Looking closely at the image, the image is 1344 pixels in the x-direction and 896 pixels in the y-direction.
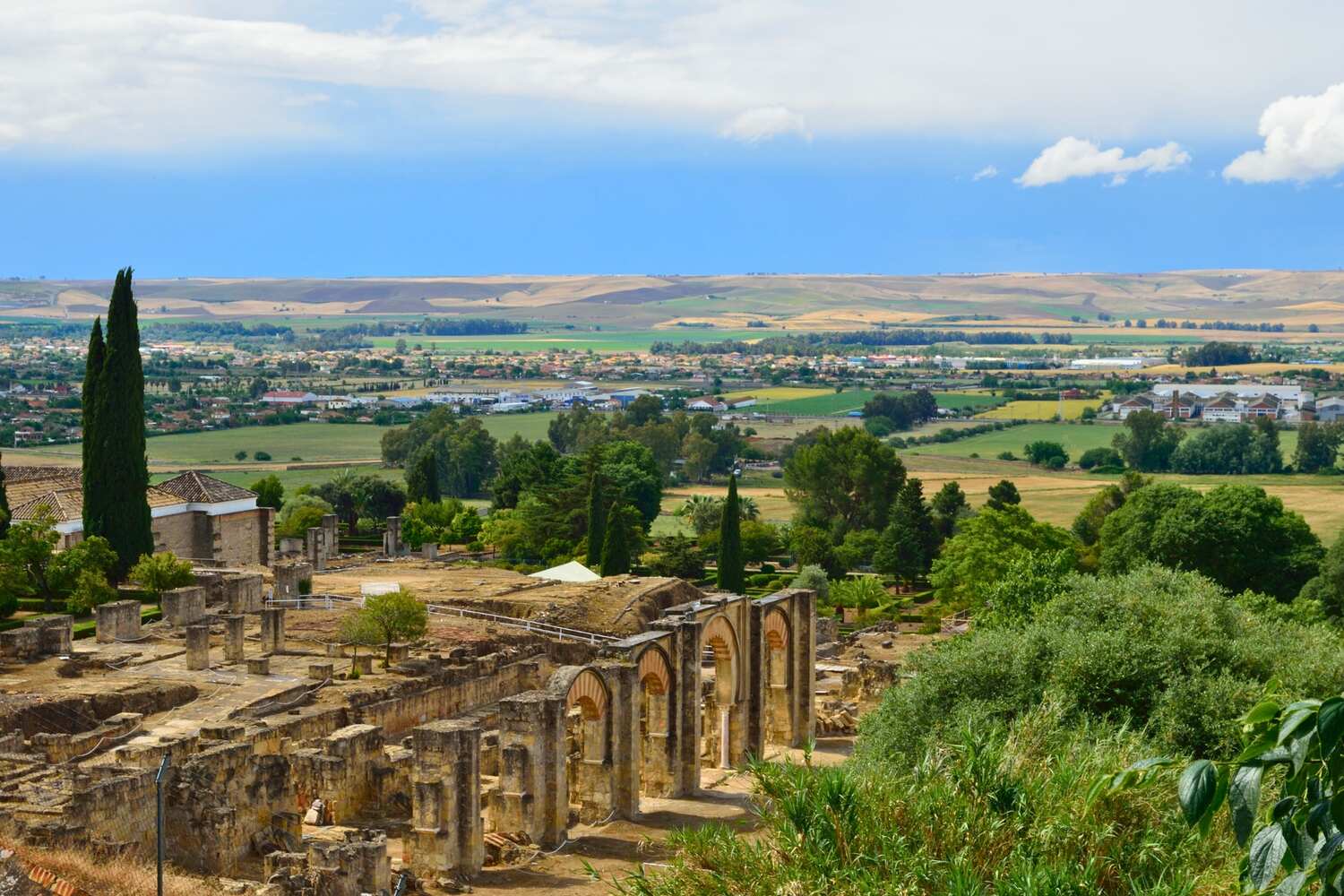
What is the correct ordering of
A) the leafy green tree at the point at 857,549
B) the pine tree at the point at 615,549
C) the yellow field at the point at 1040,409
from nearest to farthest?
the pine tree at the point at 615,549 → the leafy green tree at the point at 857,549 → the yellow field at the point at 1040,409

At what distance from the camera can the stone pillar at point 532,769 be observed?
1071 inches

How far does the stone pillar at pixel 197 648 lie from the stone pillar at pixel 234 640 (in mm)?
Answer: 1083

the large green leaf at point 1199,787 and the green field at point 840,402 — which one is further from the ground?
the large green leaf at point 1199,787

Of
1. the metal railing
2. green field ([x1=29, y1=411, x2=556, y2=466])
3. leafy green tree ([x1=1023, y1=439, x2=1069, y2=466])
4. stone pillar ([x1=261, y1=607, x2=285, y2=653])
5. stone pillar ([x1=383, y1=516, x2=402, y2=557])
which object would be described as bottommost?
green field ([x1=29, y1=411, x2=556, y2=466])

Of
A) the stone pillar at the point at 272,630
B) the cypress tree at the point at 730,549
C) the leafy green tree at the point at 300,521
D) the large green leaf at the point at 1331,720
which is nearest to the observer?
the large green leaf at the point at 1331,720

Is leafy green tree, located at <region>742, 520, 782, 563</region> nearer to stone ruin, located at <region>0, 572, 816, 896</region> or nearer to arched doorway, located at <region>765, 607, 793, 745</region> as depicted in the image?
stone ruin, located at <region>0, 572, 816, 896</region>

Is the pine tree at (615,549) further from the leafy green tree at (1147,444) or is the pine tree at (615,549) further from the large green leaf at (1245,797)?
the leafy green tree at (1147,444)

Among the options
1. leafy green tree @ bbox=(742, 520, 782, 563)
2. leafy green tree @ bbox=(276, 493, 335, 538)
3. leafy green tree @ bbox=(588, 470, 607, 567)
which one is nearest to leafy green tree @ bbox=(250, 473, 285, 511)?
leafy green tree @ bbox=(276, 493, 335, 538)

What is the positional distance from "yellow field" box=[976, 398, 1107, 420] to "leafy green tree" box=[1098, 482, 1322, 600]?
8327cm

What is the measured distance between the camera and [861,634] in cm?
5119

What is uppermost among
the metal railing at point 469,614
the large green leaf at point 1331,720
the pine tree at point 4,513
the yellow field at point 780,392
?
the large green leaf at point 1331,720

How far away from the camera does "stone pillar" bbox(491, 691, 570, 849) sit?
1071 inches

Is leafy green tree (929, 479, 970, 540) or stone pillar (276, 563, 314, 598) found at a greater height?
stone pillar (276, 563, 314, 598)

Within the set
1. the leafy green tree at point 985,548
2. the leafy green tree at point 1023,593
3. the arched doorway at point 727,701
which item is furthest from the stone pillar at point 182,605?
the leafy green tree at point 985,548
